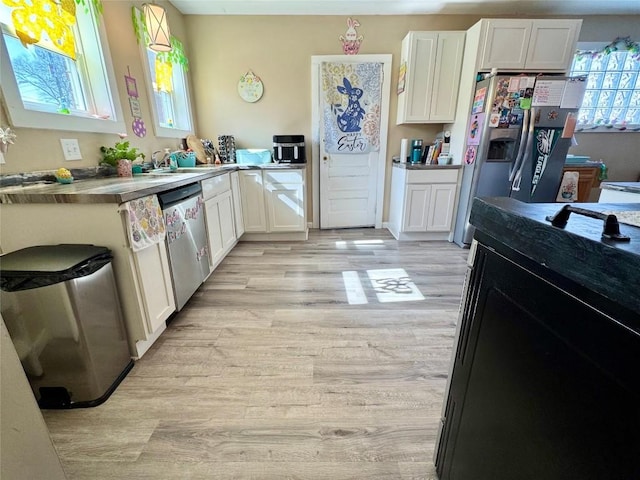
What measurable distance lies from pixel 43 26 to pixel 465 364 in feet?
8.83

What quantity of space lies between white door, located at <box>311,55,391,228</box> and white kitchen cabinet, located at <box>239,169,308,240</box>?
0.61 metres

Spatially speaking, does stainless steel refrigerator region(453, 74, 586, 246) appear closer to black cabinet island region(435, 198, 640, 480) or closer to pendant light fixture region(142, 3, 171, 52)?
black cabinet island region(435, 198, 640, 480)

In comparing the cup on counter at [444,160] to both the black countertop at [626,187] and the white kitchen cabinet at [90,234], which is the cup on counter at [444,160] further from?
the white kitchen cabinet at [90,234]

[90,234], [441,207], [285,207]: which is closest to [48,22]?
[90,234]

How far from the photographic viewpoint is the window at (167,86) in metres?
2.45

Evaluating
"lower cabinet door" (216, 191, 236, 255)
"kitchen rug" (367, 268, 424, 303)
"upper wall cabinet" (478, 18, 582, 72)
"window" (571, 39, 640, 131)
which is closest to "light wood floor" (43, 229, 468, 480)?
"kitchen rug" (367, 268, 424, 303)

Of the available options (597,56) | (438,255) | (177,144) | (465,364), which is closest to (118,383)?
(465,364)

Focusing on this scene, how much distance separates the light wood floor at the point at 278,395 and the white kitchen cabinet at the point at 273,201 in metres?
1.13

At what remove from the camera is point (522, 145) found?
2654 mm

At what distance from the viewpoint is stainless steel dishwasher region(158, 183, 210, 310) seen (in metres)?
1.65

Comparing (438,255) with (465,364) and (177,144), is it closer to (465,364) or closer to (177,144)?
(465,364)

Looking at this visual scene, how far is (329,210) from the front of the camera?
12.3ft

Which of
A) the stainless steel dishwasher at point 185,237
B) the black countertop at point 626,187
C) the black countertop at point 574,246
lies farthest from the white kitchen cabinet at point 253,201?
the black countertop at point 626,187

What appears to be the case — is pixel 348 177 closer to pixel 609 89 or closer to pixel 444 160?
pixel 444 160
